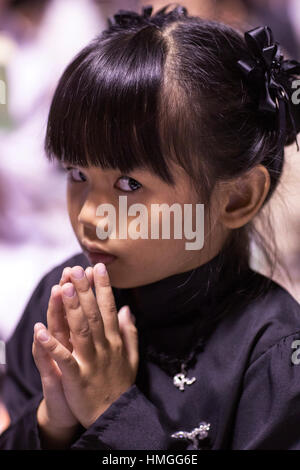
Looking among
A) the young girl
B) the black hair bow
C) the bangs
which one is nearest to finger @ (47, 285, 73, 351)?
the young girl

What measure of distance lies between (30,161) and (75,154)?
6.0 inches

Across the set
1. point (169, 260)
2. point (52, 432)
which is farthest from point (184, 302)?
point (52, 432)

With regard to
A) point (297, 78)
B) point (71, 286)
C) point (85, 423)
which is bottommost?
point (85, 423)

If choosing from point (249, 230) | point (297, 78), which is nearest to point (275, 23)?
point (297, 78)

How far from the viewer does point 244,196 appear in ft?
1.61

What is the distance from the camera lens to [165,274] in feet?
1.63

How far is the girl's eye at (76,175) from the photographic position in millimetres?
481

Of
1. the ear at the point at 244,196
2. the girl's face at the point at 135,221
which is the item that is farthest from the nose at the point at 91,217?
the ear at the point at 244,196

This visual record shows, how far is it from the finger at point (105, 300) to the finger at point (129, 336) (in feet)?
0.09

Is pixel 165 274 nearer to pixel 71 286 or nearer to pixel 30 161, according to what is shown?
pixel 71 286

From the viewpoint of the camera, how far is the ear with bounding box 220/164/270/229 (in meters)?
0.48

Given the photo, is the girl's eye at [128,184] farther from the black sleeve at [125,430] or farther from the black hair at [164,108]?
the black sleeve at [125,430]

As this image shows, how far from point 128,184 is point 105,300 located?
0.09m

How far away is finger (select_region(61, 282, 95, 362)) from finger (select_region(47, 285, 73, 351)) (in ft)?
0.04
